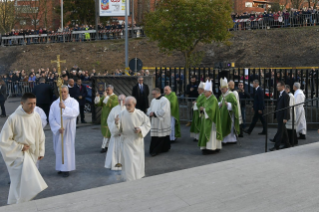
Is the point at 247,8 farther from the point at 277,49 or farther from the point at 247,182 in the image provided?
the point at 247,182

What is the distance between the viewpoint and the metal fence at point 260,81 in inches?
575

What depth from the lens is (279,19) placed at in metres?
33.7

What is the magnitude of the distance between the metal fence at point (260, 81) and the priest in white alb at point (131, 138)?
7253mm

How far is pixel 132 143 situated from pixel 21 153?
2412 millimetres

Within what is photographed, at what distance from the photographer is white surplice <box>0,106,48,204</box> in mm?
6664

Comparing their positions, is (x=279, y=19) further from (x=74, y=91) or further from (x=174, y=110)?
(x=174, y=110)

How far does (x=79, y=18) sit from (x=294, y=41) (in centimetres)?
2476

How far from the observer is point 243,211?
5895mm

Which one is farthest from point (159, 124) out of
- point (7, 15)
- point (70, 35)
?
point (7, 15)

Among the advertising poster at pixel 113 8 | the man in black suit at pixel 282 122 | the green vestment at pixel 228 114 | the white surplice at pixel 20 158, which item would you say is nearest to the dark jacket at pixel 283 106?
the man in black suit at pixel 282 122

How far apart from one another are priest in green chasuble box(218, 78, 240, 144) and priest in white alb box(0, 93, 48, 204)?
6.99 m

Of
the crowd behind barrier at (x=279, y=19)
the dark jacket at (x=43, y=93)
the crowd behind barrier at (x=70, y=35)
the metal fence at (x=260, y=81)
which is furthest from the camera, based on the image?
the crowd behind barrier at (x=70, y=35)

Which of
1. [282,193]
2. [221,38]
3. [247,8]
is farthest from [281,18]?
[282,193]

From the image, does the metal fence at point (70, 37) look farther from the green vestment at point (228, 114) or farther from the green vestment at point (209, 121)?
the green vestment at point (209, 121)
